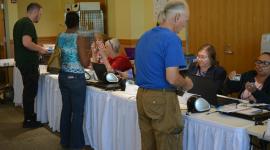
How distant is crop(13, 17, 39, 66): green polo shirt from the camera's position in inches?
159

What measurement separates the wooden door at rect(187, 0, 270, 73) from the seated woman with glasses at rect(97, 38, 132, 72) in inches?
46.9

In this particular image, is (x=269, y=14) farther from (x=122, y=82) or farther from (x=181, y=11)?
(x=181, y=11)

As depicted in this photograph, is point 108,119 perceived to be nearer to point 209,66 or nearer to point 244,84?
point 209,66

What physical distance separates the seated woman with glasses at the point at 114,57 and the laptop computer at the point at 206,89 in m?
1.50

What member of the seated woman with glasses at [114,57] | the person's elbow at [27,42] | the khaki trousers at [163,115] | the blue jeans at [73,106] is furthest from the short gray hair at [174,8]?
the person's elbow at [27,42]

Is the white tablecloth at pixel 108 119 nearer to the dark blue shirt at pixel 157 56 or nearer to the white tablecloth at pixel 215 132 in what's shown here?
the white tablecloth at pixel 215 132

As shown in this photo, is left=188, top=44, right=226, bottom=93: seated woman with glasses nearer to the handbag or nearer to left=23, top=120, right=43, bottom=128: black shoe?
the handbag

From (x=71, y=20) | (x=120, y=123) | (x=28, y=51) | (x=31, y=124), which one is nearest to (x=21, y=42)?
(x=28, y=51)

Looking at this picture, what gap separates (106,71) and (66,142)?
2.63 feet

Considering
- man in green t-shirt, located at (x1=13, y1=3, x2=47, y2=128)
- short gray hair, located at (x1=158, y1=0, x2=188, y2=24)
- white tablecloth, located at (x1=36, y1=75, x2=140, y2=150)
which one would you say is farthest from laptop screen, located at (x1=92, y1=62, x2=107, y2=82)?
short gray hair, located at (x1=158, y1=0, x2=188, y2=24)

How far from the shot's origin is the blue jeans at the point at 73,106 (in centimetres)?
325

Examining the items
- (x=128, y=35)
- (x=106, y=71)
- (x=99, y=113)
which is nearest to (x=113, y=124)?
(x=99, y=113)

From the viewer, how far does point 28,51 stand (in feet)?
13.5

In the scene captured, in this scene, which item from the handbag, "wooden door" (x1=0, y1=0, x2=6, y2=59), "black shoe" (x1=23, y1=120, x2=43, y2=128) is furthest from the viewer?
"wooden door" (x1=0, y1=0, x2=6, y2=59)
